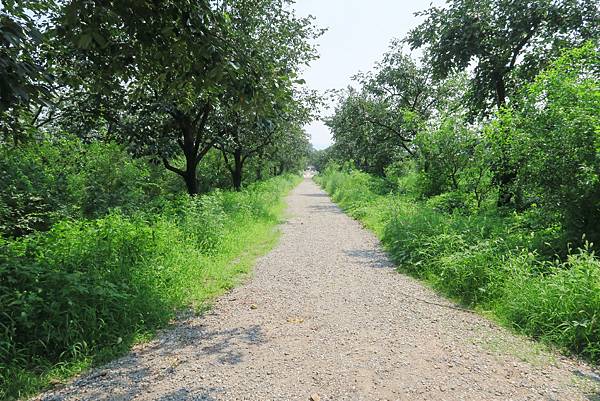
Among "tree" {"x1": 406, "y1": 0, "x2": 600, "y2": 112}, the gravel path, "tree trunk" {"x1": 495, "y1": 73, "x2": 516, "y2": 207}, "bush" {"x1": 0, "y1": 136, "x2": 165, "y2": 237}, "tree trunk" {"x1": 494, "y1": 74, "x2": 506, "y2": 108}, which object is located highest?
"tree" {"x1": 406, "y1": 0, "x2": 600, "y2": 112}

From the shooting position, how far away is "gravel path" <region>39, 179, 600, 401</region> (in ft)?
9.89

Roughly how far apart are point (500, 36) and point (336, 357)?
10533 mm

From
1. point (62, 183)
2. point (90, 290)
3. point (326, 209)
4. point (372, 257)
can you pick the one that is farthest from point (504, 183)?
point (62, 183)

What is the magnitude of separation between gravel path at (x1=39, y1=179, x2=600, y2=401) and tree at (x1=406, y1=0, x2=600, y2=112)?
26.0 ft

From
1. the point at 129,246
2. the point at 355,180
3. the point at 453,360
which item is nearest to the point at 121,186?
the point at 129,246

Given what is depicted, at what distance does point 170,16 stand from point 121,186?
6.49 meters

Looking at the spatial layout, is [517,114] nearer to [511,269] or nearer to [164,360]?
[511,269]

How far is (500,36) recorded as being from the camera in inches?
387

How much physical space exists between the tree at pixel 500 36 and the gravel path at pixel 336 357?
7.91 meters

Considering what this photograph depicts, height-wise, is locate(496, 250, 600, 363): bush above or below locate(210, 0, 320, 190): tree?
below

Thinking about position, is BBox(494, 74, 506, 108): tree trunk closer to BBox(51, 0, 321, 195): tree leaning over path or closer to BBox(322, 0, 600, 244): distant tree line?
BBox(322, 0, 600, 244): distant tree line

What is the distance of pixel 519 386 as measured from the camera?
3082mm

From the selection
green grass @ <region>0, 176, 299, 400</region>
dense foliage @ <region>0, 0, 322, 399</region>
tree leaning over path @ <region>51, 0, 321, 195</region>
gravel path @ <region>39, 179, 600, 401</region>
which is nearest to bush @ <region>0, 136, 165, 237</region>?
dense foliage @ <region>0, 0, 322, 399</region>

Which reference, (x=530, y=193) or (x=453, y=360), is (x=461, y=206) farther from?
(x=453, y=360)
